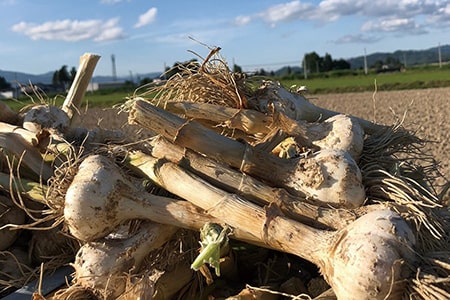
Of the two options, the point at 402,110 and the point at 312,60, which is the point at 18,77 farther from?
the point at 312,60

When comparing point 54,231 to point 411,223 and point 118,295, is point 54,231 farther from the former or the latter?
point 411,223

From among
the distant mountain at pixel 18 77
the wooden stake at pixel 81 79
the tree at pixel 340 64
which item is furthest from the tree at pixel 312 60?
Result: the wooden stake at pixel 81 79

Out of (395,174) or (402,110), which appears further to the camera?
(402,110)

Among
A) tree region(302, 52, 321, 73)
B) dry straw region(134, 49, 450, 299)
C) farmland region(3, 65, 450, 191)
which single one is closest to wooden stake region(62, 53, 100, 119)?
farmland region(3, 65, 450, 191)

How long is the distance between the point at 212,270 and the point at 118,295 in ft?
1.43

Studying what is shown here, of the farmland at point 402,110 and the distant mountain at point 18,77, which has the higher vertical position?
the distant mountain at point 18,77

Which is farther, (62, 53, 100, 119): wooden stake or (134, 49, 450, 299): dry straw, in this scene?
(62, 53, 100, 119): wooden stake

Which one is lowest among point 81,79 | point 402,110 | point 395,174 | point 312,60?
point 402,110

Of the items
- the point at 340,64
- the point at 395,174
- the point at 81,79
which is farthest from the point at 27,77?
the point at 340,64

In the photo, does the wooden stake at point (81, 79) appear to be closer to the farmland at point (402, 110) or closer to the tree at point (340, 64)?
the farmland at point (402, 110)

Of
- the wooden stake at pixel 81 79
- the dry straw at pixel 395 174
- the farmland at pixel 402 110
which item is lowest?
the farmland at pixel 402 110

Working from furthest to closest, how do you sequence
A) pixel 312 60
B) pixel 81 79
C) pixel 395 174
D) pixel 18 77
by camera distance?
pixel 312 60
pixel 18 77
pixel 81 79
pixel 395 174

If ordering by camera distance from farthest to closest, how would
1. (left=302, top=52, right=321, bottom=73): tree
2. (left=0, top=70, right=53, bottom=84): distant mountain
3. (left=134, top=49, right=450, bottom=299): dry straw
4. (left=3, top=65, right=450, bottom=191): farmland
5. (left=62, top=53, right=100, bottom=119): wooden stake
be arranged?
1. (left=302, top=52, right=321, bottom=73): tree
2. (left=3, top=65, right=450, bottom=191): farmland
3. (left=0, top=70, right=53, bottom=84): distant mountain
4. (left=62, top=53, right=100, bottom=119): wooden stake
5. (left=134, top=49, right=450, bottom=299): dry straw

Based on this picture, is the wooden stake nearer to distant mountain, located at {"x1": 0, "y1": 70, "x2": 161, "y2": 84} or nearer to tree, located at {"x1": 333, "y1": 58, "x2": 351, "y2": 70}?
distant mountain, located at {"x1": 0, "y1": 70, "x2": 161, "y2": 84}
